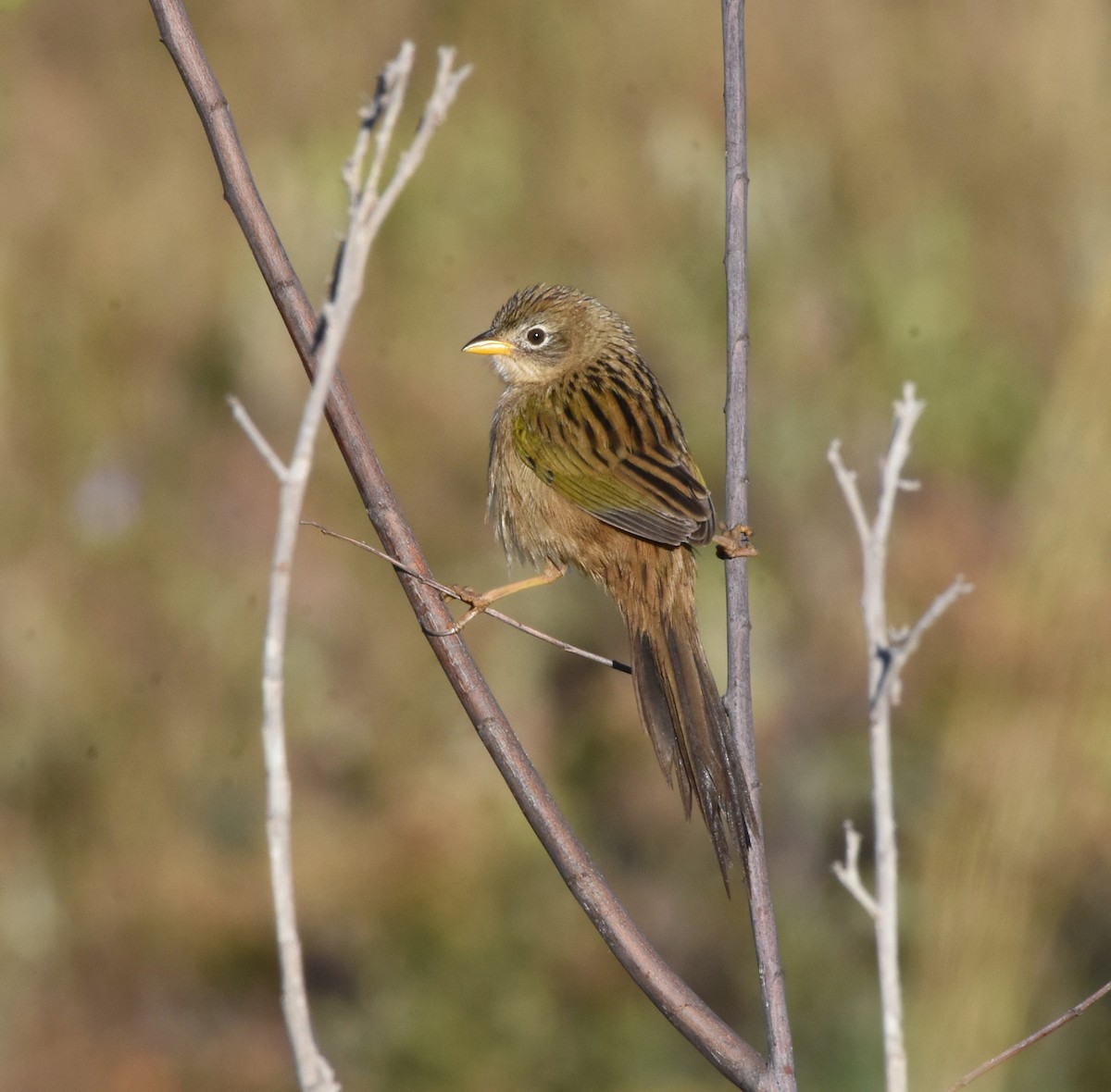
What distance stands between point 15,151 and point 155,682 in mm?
3500

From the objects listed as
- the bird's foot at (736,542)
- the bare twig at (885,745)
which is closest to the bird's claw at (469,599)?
the bird's foot at (736,542)

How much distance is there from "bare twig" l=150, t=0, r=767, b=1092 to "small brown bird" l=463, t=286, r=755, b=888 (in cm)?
35

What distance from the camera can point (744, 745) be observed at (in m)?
2.86

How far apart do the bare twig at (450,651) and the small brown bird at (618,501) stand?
354mm

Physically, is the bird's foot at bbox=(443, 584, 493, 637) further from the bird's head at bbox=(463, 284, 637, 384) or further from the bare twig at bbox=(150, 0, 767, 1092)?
the bird's head at bbox=(463, 284, 637, 384)

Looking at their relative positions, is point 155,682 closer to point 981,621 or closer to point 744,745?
point 981,621

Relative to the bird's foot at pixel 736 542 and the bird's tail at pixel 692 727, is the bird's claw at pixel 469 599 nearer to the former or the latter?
the bird's tail at pixel 692 727

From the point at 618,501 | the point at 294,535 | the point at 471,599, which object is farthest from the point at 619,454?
the point at 294,535

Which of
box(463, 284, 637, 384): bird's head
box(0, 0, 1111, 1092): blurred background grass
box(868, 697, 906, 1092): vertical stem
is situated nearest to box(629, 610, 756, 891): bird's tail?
box(868, 697, 906, 1092): vertical stem

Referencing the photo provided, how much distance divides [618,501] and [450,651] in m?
1.22

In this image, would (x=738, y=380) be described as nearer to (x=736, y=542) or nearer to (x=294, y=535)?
(x=736, y=542)

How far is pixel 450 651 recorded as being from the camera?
2781 millimetres

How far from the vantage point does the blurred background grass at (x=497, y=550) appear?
19.2 feet

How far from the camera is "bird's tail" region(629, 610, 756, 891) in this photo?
2.94 m
